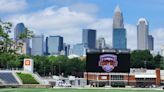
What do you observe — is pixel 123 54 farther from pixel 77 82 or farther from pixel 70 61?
pixel 70 61

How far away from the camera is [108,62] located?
308ft

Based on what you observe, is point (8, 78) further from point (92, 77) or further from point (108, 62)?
point (92, 77)

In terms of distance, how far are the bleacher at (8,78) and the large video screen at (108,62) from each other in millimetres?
16168

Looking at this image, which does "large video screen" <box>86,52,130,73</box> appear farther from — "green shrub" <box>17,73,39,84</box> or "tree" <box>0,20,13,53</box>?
"tree" <box>0,20,13,53</box>

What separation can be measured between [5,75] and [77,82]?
31.9 m

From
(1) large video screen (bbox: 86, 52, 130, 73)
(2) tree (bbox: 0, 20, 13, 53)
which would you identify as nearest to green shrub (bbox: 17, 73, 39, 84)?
(1) large video screen (bbox: 86, 52, 130, 73)

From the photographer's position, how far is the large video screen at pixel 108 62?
92.8 metres

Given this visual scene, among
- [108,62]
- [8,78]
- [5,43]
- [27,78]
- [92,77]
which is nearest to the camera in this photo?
[5,43]

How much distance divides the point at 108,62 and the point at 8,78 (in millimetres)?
20708

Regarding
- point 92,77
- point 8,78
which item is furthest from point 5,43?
point 92,77

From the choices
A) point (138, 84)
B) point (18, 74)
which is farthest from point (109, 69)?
point (138, 84)

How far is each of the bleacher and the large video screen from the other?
16.2 m

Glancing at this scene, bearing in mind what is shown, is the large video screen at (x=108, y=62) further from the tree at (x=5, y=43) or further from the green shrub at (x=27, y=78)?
the tree at (x=5, y=43)

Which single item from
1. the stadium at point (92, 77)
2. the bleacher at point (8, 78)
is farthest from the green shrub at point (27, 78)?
the bleacher at point (8, 78)
